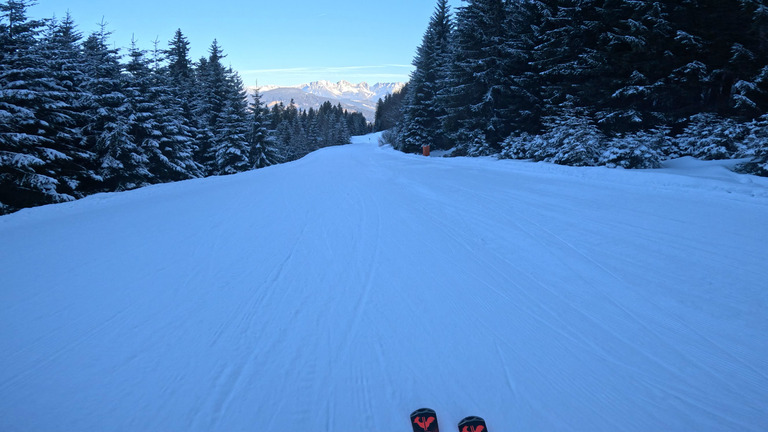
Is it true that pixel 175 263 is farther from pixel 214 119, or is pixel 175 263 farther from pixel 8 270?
pixel 214 119

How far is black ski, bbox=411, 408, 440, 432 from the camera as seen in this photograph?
5.90 feet

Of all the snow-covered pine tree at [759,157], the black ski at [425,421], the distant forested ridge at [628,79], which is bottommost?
the black ski at [425,421]

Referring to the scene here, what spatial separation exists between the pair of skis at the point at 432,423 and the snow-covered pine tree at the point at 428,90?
28052mm

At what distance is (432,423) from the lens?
180 centimetres

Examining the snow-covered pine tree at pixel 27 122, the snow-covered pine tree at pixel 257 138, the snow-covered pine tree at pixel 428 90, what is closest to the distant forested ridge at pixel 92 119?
the snow-covered pine tree at pixel 27 122

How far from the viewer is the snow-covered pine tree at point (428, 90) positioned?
29.0m

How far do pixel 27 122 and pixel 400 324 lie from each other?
52.8ft

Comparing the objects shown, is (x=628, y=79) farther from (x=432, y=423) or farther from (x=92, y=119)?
(x=92, y=119)

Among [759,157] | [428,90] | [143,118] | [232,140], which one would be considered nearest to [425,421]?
[759,157]

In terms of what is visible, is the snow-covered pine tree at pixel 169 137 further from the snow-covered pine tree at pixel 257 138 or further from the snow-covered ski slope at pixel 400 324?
the snow-covered ski slope at pixel 400 324

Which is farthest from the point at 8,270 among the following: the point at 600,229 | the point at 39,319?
the point at 600,229

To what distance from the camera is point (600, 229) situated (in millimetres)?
4953

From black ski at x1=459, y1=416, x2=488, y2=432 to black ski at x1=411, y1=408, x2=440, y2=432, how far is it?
0.14 metres

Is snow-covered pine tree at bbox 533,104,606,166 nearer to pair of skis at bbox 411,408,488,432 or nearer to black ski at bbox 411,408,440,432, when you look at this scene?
pair of skis at bbox 411,408,488,432
